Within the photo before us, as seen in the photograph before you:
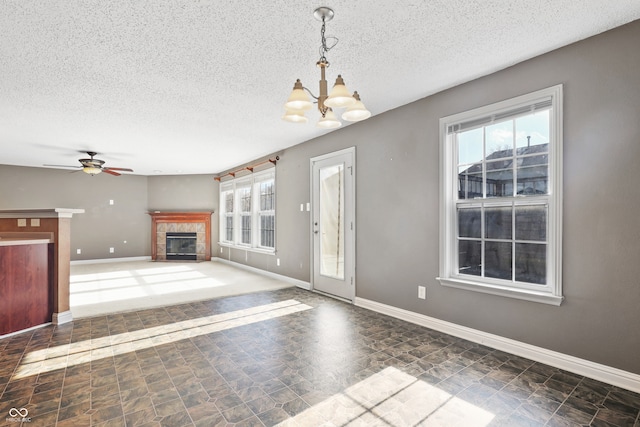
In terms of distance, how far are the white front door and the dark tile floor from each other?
1.15 m

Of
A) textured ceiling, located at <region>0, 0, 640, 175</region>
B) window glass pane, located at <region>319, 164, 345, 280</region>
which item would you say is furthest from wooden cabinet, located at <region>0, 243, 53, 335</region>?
window glass pane, located at <region>319, 164, 345, 280</region>

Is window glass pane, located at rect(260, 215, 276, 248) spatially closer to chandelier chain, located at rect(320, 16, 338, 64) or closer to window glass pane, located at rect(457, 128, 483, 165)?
window glass pane, located at rect(457, 128, 483, 165)

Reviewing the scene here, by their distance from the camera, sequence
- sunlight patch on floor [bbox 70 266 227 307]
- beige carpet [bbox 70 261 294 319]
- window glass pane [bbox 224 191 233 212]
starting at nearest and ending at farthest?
beige carpet [bbox 70 261 294 319] < sunlight patch on floor [bbox 70 266 227 307] < window glass pane [bbox 224 191 233 212]

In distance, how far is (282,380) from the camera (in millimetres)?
2291

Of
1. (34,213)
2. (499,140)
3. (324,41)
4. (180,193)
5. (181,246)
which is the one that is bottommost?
(181,246)

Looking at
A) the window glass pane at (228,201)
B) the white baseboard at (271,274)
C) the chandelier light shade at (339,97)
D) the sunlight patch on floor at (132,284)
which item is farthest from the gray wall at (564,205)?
the window glass pane at (228,201)

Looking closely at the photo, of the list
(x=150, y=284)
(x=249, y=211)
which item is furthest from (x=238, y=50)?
(x=249, y=211)

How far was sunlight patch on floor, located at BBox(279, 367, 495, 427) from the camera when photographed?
1822 millimetres

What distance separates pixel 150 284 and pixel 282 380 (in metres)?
4.24

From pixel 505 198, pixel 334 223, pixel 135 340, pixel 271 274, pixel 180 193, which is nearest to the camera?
pixel 505 198

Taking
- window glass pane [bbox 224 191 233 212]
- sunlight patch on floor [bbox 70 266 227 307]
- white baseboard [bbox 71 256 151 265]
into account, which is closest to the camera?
sunlight patch on floor [bbox 70 266 227 307]

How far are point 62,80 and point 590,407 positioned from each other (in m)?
4.73

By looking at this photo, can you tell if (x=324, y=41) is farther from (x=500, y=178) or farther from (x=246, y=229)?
(x=246, y=229)

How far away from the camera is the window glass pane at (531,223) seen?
2.62 meters
